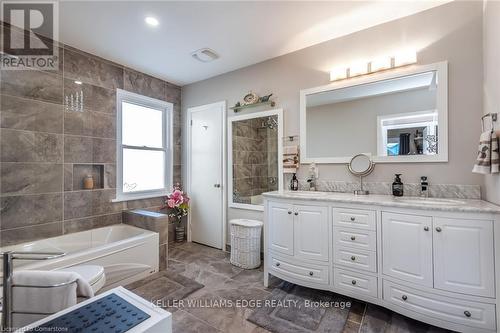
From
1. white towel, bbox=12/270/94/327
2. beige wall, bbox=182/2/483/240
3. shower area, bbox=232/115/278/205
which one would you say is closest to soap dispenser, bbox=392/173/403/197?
beige wall, bbox=182/2/483/240

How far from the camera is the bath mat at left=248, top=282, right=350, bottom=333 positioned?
1.76 metres

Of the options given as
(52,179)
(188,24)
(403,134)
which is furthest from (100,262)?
(403,134)

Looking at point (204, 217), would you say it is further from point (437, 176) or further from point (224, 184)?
point (437, 176)

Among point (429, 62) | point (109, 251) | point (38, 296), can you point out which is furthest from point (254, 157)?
point (38, 296)

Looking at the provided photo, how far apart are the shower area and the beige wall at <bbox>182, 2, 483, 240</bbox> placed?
0.31 meters

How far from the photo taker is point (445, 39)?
1.99m

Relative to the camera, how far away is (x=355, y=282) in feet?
6.19

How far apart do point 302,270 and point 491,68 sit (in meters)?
2.17

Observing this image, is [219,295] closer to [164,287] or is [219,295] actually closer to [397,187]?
[164,287]

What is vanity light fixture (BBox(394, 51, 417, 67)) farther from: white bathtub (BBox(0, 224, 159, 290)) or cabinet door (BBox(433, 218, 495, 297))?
white bathtub (BBox(0, 224, 159, 290))

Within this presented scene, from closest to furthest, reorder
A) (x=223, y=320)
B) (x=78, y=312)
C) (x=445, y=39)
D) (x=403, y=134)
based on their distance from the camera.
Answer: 1. (x=78, y=312)
2. (x=223, y=320)
3. (x=445, y=39)
4. (x=403, y=134)

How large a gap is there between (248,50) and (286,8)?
0.80 metres

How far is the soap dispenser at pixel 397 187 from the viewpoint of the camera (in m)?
2.12

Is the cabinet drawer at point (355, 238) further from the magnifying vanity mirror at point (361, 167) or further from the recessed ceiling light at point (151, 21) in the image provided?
the recessed ceiling light at point (151, 21)
